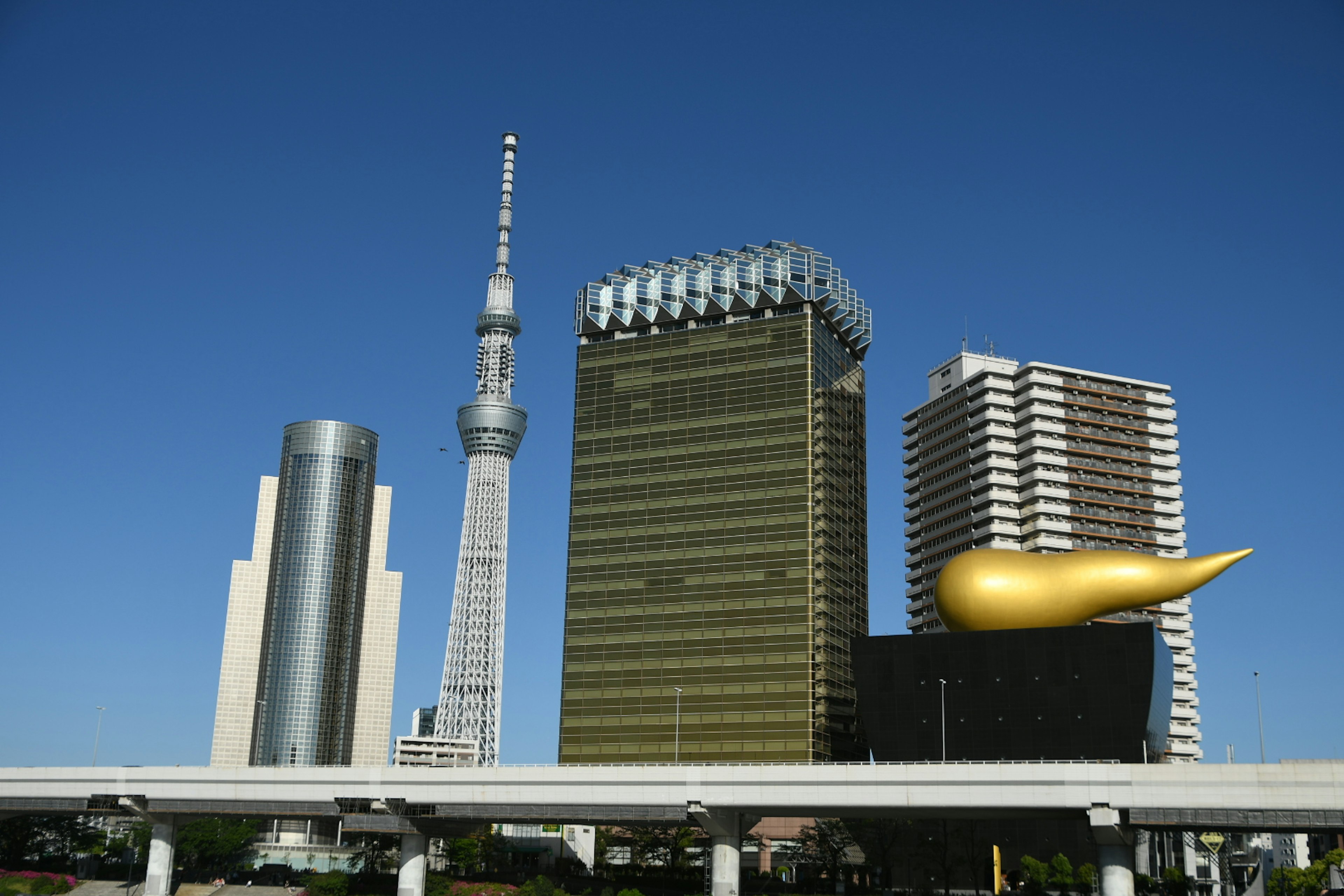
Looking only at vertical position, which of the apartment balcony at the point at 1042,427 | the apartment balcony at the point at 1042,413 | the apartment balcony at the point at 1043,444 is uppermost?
the apartment balcony at the point at 1042,413

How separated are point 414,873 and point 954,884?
52540 millimetres

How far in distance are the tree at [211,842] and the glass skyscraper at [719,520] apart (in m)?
35.9

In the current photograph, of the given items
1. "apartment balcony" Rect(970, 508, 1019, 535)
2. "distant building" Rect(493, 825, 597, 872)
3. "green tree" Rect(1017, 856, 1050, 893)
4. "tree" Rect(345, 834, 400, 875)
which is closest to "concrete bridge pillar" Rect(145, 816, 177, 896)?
"tree" Rect(345, 834, 400, 875)

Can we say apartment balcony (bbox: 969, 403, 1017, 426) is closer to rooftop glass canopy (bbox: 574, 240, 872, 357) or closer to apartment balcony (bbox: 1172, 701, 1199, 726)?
rooftop glass canopy (bbox: 574, 240, 872, 357)

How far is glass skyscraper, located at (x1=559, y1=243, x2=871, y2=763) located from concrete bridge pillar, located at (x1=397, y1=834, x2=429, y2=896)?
4020 centimetres

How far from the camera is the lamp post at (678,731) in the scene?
135 m

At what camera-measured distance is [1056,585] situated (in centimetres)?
10056

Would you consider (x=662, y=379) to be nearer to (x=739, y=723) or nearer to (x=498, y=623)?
(x=739, y=723)

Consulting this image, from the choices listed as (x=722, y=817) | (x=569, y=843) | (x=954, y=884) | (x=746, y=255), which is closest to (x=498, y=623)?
(x=569, y=843)

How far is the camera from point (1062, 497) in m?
176

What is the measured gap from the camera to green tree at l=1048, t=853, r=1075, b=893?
118m

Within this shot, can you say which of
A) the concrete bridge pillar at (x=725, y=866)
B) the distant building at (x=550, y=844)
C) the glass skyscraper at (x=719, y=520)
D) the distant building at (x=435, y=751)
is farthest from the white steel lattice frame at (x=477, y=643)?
the concrete bridge pillar at (x=725, y=866)

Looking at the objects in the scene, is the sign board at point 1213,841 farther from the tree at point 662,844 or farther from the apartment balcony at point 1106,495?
the apartment balcony at point 1106,495

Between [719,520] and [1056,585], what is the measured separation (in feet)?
160
